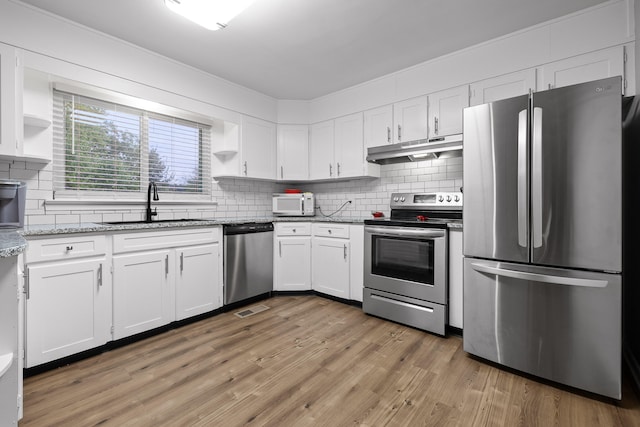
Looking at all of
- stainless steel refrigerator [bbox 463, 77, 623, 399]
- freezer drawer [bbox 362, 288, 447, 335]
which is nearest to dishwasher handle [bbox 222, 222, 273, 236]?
freezer drawer [bbox 362, 288, 447, 335]

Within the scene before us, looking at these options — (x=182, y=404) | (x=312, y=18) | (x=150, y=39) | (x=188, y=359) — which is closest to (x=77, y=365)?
(x=188, y=359)

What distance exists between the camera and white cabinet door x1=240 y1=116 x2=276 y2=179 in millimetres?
3689

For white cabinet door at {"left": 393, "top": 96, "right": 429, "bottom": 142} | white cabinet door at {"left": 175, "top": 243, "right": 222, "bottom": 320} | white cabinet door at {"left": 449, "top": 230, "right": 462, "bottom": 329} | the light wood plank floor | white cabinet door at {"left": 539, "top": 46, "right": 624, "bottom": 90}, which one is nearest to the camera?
the light wood plank floor

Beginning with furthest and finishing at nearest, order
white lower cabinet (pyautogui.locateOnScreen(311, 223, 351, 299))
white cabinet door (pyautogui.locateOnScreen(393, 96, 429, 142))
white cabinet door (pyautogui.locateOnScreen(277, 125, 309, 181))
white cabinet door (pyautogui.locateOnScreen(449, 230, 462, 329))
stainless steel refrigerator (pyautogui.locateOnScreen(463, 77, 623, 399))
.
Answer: white cabinet door (pyautogui.locateOnScreen(277, 125, 309, 181)) → white lower cabinet (pyautogui.locateOnScreen(311, 223, 351, 299)) → white cabinet door (pyautogui.locateOnScreen(393, 96, 429, 142)) → white cabinet door (pyautogui.locateOnScreen(449, 230, 462, 329)) → stainless steel refrigerator (pyautogui.locateOnScreen(463, 77, 623, 399))

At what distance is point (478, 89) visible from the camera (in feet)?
9.03

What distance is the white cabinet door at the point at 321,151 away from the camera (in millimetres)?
3893

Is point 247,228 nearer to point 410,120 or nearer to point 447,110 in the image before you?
point 410,120

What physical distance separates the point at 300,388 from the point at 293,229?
6.57 ft

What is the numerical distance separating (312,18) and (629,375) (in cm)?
333

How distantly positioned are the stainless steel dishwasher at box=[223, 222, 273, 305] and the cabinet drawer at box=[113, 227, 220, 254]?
212 mm

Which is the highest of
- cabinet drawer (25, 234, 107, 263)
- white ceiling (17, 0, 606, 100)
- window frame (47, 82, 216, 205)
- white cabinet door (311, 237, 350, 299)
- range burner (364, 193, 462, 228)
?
white ceiling (17, 0, 606, 100)

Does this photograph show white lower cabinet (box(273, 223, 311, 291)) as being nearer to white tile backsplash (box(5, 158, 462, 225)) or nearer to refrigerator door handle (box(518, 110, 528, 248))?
white tile backsplash (box(5, 158, 462, 225))

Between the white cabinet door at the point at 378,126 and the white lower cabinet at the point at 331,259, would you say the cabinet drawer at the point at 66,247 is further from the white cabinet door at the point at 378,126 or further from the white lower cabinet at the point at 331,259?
the white cabinet door at the point at 378,126

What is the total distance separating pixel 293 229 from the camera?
361 centimetres
